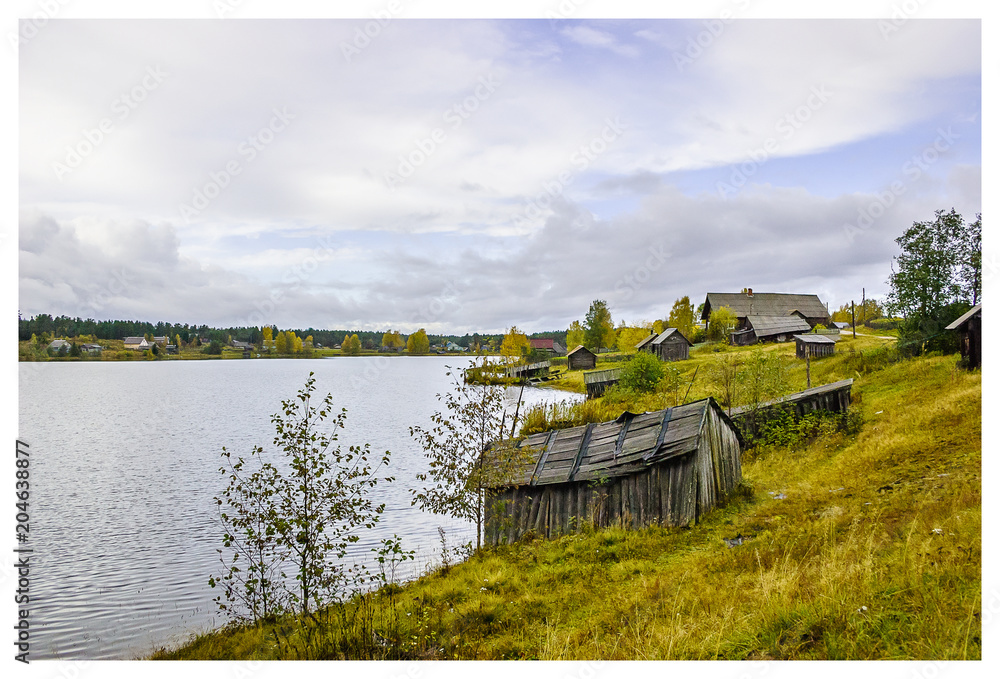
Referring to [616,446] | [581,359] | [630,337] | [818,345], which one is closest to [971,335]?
[616,446]

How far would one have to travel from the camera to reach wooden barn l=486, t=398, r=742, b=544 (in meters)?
13.4

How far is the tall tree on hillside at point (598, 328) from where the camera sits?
85250 millimetres

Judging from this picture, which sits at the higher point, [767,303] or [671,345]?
[767,303]

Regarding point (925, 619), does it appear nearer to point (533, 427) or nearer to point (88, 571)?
point (533, 427)

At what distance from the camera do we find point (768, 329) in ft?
178

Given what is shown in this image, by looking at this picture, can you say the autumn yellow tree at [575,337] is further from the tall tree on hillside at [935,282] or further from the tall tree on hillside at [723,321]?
the tall tree on hillside at [935,282]

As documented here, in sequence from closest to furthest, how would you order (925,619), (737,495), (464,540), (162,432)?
(925,619), (737,495), (464,540), (162,432)

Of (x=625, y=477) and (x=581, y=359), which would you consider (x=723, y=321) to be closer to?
(x=581, y=359)

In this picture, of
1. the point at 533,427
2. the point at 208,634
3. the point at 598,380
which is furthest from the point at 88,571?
the point at 598,380

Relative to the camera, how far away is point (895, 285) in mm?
25328

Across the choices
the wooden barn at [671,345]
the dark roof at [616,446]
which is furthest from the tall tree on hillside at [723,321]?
the dark roof at [616,446]

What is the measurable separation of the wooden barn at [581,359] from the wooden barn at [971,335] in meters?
51.7

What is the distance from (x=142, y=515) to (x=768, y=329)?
5179cm

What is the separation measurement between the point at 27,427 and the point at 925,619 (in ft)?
145
